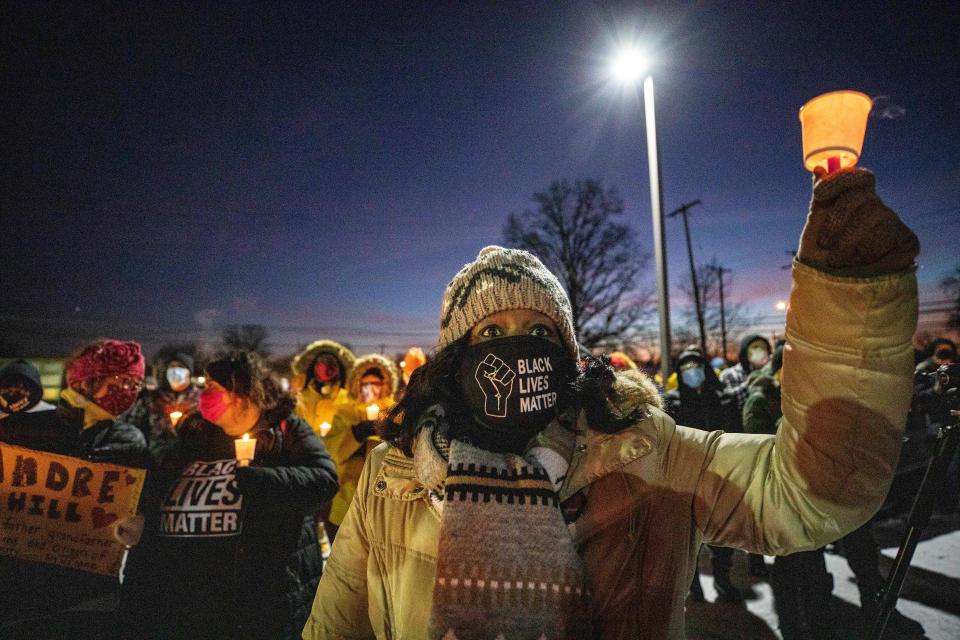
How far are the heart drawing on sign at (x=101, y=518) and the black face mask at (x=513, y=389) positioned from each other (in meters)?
2.30

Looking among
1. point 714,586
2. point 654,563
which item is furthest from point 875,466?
point 714,586

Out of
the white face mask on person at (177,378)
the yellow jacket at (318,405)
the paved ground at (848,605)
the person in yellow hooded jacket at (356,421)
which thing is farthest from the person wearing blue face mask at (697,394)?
the white face mask on person at (177,378)

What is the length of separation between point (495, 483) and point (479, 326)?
2.06 feet

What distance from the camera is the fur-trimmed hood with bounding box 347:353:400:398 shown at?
606 centimetres

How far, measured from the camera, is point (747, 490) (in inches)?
49.9

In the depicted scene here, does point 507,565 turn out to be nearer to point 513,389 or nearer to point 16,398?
point 513,389

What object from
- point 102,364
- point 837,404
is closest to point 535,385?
point 837,404

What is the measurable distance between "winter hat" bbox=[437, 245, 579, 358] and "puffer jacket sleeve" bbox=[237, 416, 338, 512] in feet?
4.25

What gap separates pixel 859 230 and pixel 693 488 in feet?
2.56

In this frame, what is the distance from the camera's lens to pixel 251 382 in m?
2.98

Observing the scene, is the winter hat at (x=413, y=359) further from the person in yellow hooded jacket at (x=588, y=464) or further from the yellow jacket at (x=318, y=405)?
the person in yellow hooded jacket at (x=588, y=464)

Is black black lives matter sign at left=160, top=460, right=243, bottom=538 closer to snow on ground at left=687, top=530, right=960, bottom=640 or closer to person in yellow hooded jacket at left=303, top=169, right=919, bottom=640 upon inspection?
person in yellow hooded jacket at left=303, top=169, right=919, bottom=640

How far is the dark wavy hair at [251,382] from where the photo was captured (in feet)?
9.67

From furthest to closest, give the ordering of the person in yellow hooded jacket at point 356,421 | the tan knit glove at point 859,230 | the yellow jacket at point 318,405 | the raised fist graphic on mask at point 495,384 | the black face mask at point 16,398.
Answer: the yellow jacket at point 318,405 → the person in yellow hooded jacket at point 356,421 → the black face mask at point 16,398 → the raised fist graphic on mask at point 495,384 → the tan knit glove at point 859,230
